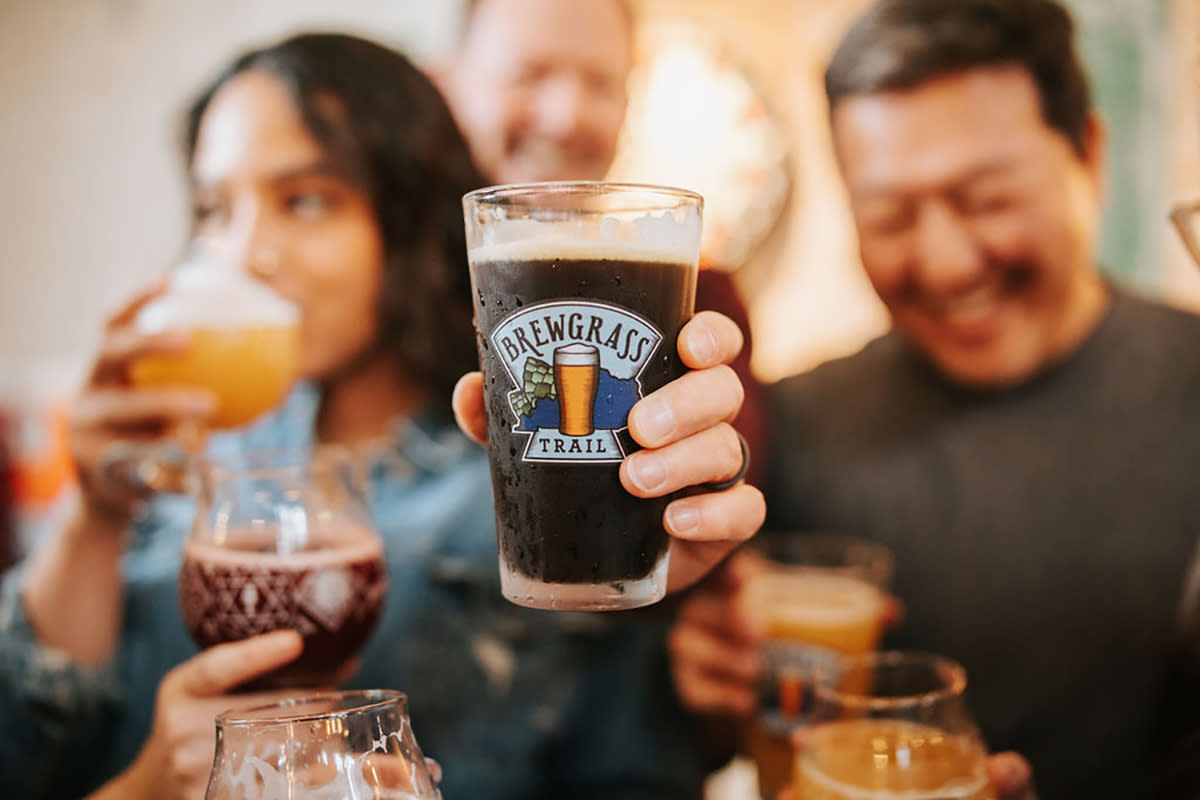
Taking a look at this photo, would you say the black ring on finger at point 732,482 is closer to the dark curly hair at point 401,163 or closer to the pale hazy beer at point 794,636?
the pale hazy beer at point 794,636

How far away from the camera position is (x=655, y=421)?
629 mm

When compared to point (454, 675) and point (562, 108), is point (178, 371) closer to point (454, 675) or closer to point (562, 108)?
point (454, 675)

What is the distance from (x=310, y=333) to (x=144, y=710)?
2.10 ft

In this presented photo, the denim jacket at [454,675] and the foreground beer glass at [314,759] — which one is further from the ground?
the foreground beer glass at [314,759]

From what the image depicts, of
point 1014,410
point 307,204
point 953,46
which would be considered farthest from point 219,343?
point 1014,410

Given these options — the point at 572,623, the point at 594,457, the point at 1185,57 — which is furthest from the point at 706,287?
the point at 1185,57

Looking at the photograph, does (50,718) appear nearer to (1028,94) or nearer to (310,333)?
(310,333)

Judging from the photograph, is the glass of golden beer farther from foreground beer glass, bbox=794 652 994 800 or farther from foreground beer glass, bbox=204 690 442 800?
Result: foreground beer glass, bbox=794 652 994 800

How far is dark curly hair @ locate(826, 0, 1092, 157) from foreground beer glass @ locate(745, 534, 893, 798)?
0.83 m

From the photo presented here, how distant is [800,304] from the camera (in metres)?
3.35

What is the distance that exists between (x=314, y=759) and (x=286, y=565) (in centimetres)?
29

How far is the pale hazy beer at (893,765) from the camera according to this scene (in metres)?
Answer: 0.75

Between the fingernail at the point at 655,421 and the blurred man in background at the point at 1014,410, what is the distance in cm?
88

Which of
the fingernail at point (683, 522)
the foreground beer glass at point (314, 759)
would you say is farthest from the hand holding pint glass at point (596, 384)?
the foreground beer glass at point (314, 759)
